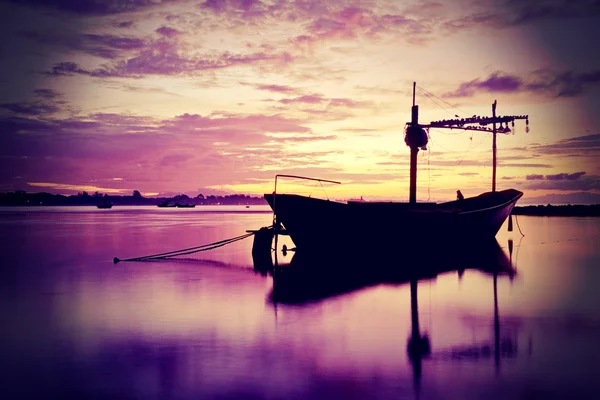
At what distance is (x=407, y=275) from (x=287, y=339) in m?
12.7

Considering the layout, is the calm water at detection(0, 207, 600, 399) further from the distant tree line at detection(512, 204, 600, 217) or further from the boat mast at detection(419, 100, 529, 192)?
the distant tree line at detection(512, 204, 600, 217)

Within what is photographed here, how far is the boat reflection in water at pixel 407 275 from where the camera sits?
11156 millimetres

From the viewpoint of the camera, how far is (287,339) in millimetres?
12344

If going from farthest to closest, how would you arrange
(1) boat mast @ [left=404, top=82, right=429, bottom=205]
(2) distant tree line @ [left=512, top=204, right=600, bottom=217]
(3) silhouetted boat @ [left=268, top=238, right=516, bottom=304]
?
(2) distant tree line @ [left=512, top=204, right=600, bottom=217]
(1) boat mast @ [left=404, top=82, right=429, bottom=205]
(3) silhouetted boat @ [left=268, top=238, right=516, bottom=304]

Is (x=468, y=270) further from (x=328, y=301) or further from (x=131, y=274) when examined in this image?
(x=131, y=274)

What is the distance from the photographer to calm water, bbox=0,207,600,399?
352 inches

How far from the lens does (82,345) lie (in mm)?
11867

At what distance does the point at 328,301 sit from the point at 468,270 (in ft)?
36.3

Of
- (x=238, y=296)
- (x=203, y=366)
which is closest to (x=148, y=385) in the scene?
(x=203, y=366)

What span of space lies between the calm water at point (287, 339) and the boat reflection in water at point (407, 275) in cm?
14

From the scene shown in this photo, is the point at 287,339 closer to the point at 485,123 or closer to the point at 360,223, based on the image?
the point at 360,223

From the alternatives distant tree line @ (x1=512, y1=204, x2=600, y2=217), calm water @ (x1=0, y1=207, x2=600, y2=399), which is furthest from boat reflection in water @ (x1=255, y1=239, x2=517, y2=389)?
distant tree line @ (x1=512, y1=204, x2=600, y2=217)

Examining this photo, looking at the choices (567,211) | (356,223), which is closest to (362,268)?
(356,223)

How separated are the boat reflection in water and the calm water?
0.14 metres
